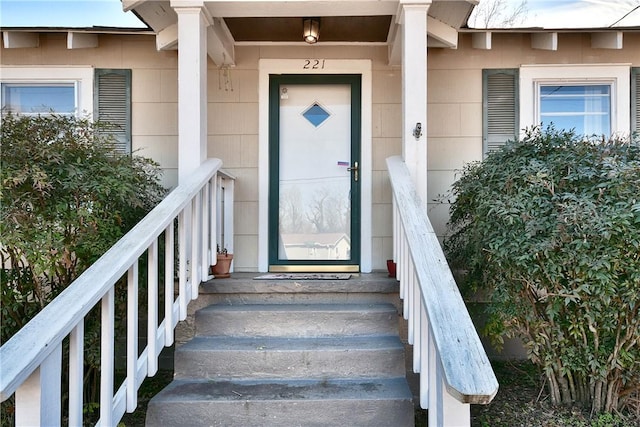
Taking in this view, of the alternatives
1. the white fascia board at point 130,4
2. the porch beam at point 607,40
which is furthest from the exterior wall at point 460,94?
the white fascia board at point 130,4

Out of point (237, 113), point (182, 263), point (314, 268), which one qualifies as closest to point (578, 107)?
point (314, 268)

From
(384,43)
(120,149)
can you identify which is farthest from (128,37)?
(384,43)

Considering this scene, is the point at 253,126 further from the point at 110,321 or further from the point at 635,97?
the point at 635,97

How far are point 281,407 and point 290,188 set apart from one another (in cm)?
231

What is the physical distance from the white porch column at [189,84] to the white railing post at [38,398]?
1787 millimetres

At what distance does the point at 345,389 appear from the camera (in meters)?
2.42

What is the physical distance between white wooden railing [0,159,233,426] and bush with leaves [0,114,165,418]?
40 cm

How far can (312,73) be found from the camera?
4215mm

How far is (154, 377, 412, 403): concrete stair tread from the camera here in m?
2.34

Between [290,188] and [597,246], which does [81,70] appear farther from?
[597,246]

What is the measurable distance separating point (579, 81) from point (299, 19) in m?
2.46

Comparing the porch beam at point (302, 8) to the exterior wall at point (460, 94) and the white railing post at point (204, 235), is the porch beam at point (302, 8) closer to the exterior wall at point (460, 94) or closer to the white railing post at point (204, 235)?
the exterior wall at point (460, 94)

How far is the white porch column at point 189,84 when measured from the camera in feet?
10.3

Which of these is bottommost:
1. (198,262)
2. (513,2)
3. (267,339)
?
(267,339)
